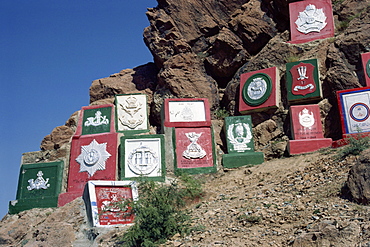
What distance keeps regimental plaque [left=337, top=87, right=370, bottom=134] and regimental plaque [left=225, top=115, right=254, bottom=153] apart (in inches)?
130

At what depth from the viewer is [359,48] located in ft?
57.7

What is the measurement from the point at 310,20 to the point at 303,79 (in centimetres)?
403

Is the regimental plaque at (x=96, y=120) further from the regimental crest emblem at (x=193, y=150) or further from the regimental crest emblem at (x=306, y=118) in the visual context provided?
the regimental crest emblem at (x=306, y=118)

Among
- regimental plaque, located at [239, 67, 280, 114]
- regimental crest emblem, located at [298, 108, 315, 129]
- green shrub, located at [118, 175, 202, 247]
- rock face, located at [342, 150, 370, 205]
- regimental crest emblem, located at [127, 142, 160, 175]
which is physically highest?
regimental plaque, located at [239, 67, 280, 114]

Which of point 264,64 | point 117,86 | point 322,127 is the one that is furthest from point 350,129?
point 117,86

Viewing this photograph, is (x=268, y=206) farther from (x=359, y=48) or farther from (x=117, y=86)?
(x=117, y=86)

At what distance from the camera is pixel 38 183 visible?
16312 millimetres

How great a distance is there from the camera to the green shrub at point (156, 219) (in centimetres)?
953

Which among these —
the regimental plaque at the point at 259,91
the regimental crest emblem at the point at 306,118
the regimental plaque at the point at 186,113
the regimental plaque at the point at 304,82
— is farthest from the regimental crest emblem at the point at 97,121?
the regimental crest emblem at the point at 306,118

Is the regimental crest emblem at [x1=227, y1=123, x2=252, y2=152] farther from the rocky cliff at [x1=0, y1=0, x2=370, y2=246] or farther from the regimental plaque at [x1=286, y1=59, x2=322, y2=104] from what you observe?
the regimental plaque at [x1=286, y1=59, x2=322, y2=104]

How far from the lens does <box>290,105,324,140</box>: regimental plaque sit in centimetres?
1625

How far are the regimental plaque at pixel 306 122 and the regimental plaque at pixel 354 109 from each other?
0.97m

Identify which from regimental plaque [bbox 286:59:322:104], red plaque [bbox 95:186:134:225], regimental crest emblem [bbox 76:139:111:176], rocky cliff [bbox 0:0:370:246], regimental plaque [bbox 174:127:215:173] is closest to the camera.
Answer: red plaque [bbox 95:186:134:225]

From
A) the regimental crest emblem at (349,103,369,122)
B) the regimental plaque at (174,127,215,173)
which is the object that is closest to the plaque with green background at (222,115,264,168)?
the regimental plaque at (174,127,215,173)
